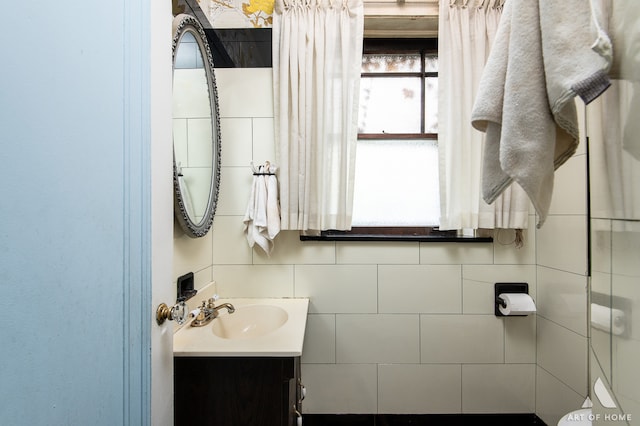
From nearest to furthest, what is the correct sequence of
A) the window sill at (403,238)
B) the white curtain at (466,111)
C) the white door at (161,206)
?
the white door at (161,206), the white curtain at (466,111), the window sill at (403,238)

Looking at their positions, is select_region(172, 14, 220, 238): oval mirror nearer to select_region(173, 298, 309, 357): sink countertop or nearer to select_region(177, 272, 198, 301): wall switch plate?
select_region(177, 272, 198, 301): wall switch plate

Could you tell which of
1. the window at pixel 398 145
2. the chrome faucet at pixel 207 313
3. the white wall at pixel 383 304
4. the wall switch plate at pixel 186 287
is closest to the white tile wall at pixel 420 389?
the white wall at pixel 383 304

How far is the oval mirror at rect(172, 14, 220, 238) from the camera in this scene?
3.29 ft

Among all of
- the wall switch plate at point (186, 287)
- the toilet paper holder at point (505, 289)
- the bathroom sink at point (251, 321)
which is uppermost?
the wall switch plate at point (186, 287)

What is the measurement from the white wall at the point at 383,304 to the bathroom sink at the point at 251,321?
0.13 m

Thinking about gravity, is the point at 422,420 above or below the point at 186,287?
below

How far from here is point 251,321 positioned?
1329 millimetres

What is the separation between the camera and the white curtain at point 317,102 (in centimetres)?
134

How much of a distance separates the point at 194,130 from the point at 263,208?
1.50 feet

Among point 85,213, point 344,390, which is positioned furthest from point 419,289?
point 85,213

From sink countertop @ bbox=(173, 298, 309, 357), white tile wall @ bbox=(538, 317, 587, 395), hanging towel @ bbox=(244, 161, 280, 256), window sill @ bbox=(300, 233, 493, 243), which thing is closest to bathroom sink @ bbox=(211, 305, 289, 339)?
sink countertop @ bbox=(173, 298, 309, 357)

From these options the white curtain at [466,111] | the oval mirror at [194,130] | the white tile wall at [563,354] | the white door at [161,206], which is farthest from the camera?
the white curtain at [466,111]

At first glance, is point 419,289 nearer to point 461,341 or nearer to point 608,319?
point 461,341

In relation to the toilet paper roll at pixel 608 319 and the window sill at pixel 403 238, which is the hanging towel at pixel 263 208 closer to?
the window sill at pixel 403 238
